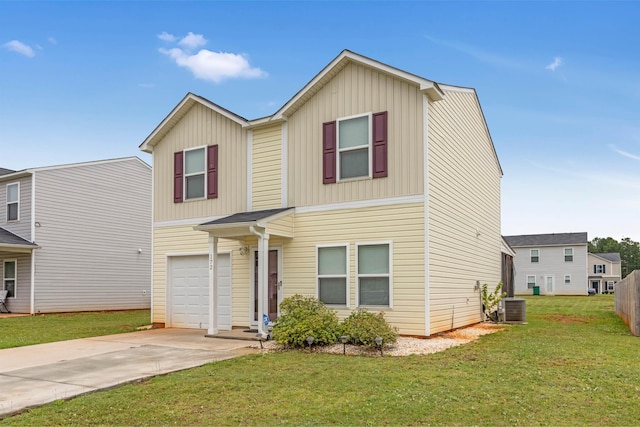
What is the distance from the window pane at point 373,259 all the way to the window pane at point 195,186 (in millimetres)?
5372

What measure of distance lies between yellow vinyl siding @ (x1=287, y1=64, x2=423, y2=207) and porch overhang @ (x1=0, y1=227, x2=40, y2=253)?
1294 centimetres

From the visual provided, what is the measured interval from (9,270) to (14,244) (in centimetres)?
288

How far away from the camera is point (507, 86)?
1678 centimetres

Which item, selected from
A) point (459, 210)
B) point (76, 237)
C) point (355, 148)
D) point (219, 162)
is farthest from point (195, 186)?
point (76, 237)

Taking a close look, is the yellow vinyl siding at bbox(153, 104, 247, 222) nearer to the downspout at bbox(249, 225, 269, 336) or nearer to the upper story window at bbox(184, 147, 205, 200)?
the upper story window at bbox(184, 147, 205, 200)

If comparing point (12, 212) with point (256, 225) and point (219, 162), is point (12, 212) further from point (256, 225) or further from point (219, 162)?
point (256, 225)

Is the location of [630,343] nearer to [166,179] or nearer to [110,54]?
[166,179]

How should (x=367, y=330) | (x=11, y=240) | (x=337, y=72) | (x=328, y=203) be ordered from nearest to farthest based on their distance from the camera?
(x=367, y=330) < (x=328, y=203) < (x=337, y=72) < (x=11, y=240)

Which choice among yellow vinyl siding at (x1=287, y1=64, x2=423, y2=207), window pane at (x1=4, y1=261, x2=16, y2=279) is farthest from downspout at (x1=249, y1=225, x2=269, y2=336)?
window pane at (x1=4, y1=261, x2=16, y2=279)

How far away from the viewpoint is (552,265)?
156 feet

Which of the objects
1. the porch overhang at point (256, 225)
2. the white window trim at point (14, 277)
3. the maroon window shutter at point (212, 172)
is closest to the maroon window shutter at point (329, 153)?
the porch overhang at point (256, 225)

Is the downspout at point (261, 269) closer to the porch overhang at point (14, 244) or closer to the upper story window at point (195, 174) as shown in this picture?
the upper story window at point (195, 174)

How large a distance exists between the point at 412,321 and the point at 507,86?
377 inches

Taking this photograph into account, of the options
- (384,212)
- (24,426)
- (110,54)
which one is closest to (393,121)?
(384,212)
